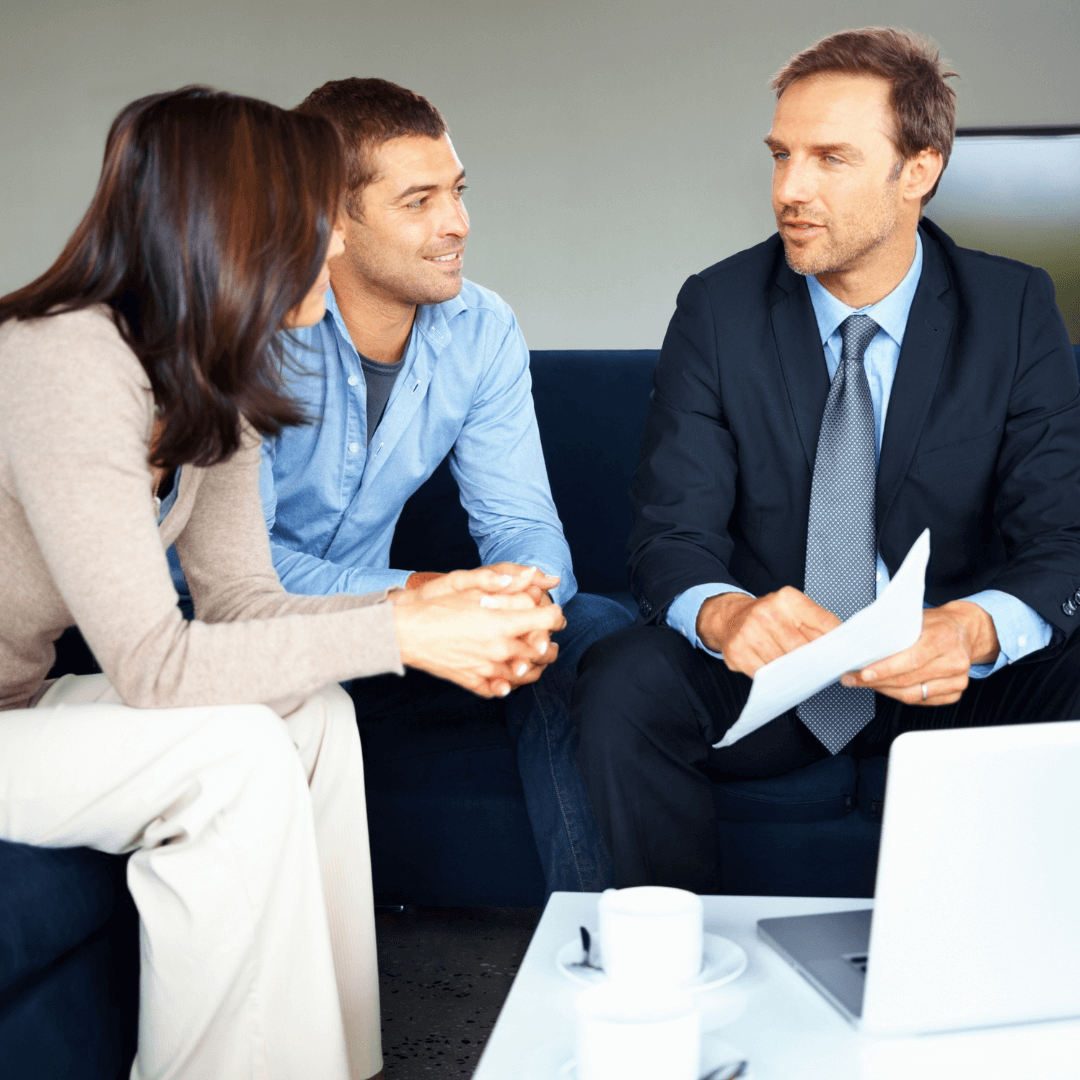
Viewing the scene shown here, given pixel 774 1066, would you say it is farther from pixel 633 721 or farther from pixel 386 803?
pixel 386 803

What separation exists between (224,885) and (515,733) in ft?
2.11

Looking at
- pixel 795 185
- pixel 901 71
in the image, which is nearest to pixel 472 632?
pixel 795 185

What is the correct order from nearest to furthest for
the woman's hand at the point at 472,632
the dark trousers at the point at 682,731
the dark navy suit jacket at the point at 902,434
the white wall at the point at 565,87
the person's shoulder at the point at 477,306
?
the woman's hand at the point at 472,632
the dark trousers at the point at 682,731
the dark navy suit jacket at the point at 902,434
the person's shoulder at the point at 477,306
the white wall at the point at 565,87

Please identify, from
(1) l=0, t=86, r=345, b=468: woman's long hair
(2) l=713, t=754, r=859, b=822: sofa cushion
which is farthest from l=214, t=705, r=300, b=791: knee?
(2) l=713, t=754, r=859, b=822: sofa cushion

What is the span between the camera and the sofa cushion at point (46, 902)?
3.59 ft

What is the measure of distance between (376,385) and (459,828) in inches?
28.9

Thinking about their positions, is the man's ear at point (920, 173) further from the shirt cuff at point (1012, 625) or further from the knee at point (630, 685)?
the knee at point (630, 685)

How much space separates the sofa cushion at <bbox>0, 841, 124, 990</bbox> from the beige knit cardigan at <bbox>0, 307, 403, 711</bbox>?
19 centimetres

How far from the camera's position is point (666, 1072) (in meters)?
0.69

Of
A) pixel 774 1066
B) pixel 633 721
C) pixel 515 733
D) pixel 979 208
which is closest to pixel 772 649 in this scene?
pixel 633 721

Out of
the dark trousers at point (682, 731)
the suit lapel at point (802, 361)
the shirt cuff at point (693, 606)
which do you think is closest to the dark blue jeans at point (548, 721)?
the dark trousers at point (682, 731)

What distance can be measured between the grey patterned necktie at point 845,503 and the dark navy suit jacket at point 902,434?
0.09 ft

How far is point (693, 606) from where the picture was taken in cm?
152

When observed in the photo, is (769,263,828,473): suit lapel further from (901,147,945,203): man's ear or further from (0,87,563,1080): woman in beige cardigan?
(0,87,563,1080): woman in beige cardigan
